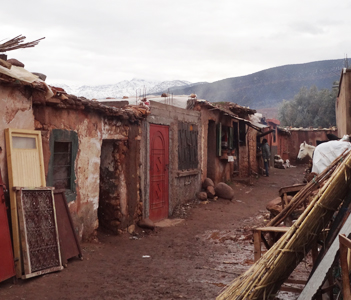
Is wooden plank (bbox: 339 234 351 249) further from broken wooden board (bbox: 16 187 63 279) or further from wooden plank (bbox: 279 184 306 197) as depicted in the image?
broken wooden board (bbox: 16 187 63 279)

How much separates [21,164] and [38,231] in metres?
0.93

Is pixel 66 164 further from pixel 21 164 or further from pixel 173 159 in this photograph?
pixel 173 159

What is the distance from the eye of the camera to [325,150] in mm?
6879

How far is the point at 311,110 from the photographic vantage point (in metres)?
35.3

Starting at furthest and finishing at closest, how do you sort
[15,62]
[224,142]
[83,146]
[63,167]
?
[224,142]
[83,146]
[63,167]
[15,62]

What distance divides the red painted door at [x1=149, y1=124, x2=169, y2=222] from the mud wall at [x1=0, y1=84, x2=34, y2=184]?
161 inches

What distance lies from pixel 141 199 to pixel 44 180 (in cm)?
342

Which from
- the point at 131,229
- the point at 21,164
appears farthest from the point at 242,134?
the point at 21,164

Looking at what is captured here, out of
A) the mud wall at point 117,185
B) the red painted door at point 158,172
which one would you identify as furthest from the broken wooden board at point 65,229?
the red painted door at point 158,172

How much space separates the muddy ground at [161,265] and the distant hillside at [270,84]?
59544 millimetres

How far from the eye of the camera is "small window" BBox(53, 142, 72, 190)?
667 centimetres

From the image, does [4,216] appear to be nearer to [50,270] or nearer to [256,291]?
[50,270]

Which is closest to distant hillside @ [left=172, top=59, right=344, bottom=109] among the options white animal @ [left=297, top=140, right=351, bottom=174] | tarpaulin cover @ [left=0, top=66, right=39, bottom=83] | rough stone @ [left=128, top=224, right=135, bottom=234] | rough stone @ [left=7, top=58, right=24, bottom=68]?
rough stone @ [left=128, top=224, right=135, bottom=234]

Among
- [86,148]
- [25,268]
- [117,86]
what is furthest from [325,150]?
[117,86]
